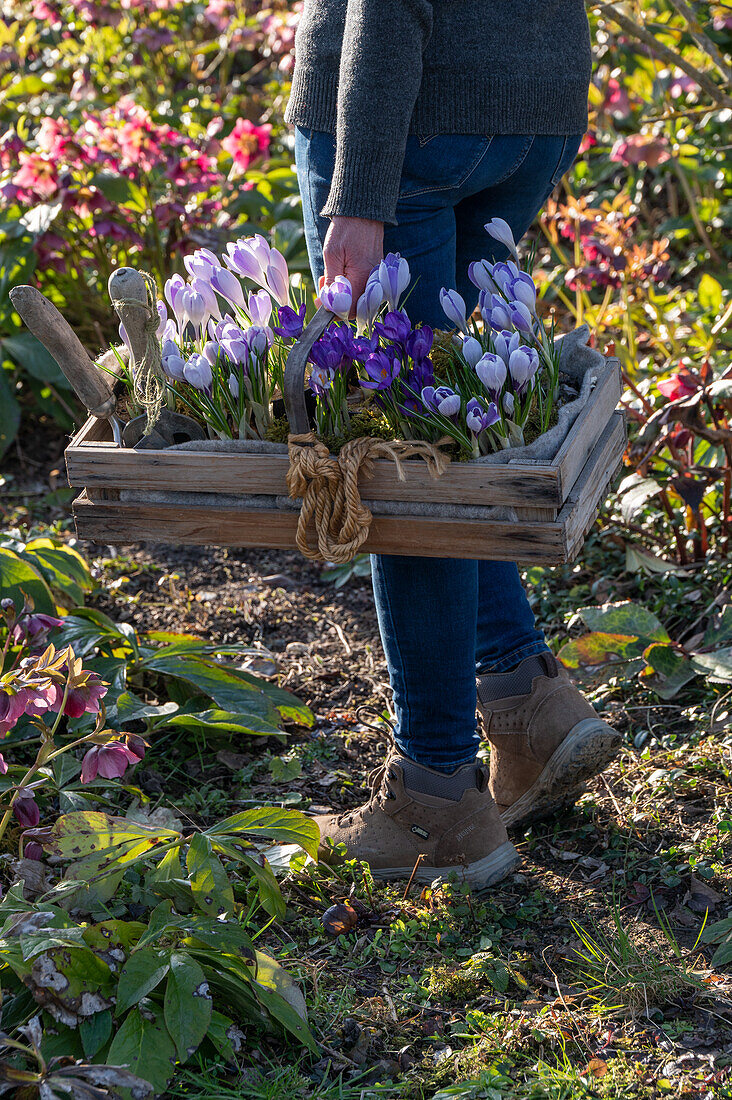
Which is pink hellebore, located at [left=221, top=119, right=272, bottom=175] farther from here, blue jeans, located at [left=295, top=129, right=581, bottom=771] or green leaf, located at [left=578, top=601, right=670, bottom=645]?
green leaf, located at [left=578, top=601, right=670, bottom=645]

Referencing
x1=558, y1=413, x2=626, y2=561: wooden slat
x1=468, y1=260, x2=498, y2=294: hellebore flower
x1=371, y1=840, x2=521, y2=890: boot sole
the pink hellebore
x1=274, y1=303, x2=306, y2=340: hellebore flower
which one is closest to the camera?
x1=558, y1=413, x2=626, y2=561: wooden slat

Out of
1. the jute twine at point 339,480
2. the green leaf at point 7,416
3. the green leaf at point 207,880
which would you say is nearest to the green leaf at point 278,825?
the green leaf at point 207,880

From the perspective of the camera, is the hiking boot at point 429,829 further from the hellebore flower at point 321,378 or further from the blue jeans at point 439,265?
the hellebore flower at point 321,378

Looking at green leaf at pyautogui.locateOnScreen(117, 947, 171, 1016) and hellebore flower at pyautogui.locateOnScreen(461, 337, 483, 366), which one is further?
hellebore flower at pyautogui.locateOnScreen(461, 337, 483, 366)

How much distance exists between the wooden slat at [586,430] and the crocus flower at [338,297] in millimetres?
367

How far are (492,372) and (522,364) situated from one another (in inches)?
1.9

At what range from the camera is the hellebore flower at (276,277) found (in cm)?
169

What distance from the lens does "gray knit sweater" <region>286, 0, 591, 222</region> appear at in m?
1.45

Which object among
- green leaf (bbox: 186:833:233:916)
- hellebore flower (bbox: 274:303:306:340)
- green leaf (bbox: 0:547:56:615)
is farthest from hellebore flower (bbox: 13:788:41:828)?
hellebore flower (bbox: 274:303:306:340)

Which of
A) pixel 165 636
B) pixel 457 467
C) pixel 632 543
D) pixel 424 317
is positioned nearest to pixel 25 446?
pixel 165 636

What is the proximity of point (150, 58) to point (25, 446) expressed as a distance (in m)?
2.57

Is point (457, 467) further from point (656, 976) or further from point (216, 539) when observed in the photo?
point (656, 976)

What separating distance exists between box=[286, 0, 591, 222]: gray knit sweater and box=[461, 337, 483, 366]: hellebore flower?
213 millimetres

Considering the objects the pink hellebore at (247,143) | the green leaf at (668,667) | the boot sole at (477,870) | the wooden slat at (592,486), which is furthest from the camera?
the pink hellebore at (247,143)
